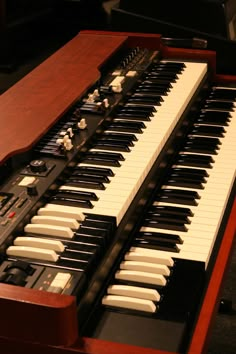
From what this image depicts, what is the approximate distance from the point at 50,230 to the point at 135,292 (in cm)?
30

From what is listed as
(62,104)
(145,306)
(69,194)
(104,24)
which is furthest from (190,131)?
(104,24)

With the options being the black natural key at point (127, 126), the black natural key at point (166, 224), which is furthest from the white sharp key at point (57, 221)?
the black natural key at point (127, 126)

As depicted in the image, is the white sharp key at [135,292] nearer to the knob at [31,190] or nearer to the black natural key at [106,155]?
the knob at [31,190]

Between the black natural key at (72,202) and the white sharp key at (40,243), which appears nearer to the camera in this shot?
the white sharp key at (40,243)

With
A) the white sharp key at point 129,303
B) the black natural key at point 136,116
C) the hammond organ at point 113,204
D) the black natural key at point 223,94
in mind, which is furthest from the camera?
the black natural key at point 223,94

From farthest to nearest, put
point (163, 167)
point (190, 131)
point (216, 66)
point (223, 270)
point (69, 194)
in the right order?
point (216, 66), point (190, 131), point (163, 167), point (69, 194), point (223, 270)

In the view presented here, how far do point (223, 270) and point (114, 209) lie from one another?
1.21 ft

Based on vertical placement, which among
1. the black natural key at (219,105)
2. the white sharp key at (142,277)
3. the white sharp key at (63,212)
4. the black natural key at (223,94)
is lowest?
the black natural key at (223,94)

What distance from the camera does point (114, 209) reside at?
6.01ft

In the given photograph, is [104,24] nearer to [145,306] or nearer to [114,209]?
[114,209]

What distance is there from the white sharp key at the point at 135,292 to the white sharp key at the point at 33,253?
19cm

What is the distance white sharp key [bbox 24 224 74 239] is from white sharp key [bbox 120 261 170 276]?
0.20 metres

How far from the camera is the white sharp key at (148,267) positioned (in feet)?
5.63

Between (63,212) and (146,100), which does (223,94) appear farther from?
(63,212)
